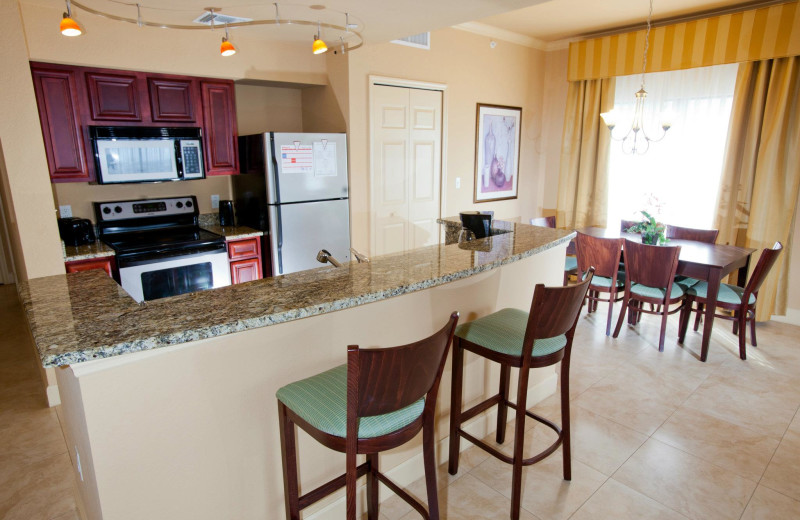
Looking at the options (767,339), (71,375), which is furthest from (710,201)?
(71,375)

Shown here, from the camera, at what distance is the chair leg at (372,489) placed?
1.82m

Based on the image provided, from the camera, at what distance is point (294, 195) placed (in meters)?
3.74

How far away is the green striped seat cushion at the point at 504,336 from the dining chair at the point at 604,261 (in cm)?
205

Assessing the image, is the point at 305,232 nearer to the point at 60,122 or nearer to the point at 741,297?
the point at 60,122

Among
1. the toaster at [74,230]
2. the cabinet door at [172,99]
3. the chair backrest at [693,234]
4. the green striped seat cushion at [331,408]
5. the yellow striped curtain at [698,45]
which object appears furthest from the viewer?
the chair backrest at [693,234]

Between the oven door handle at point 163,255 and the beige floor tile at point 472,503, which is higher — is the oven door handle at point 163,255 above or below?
above

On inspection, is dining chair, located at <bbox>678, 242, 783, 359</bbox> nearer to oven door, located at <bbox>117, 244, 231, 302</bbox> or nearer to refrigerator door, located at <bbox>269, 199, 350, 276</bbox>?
refrigerator door, located at <bbox>269, 199, 350, 276</bbox>

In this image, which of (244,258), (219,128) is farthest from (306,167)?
(244,258)

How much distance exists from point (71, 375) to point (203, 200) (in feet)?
9.80

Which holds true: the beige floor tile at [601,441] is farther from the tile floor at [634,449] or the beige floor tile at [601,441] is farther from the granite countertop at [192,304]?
the granite countertop at [192,304]

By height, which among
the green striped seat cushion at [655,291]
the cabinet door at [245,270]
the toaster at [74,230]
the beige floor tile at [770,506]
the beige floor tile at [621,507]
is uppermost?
the toaster at [74,230]

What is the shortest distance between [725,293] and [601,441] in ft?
6.47

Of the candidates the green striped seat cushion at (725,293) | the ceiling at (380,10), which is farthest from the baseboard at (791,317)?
the ceiling at (380,10)

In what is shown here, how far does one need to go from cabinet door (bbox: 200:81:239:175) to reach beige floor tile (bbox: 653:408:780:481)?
355cm
